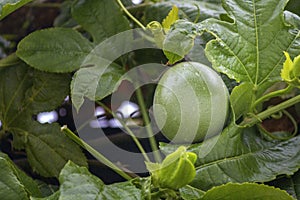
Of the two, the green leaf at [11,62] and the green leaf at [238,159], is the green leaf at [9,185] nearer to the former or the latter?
the green leaf at [238,159]

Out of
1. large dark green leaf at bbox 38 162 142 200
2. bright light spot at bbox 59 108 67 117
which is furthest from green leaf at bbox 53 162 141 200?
bright light spot at bbox 59 108 67 117

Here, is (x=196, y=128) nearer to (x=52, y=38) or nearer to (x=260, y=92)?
(x=260, y=92)

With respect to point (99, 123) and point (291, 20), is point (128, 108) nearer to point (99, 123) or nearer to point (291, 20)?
point (99, 123)

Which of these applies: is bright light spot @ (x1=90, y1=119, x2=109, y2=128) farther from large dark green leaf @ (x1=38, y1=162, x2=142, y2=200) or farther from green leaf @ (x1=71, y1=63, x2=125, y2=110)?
large dark green leaf @ (x1=38, y1=162, x2=142, y2=200)

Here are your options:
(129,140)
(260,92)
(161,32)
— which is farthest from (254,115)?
(129,140)

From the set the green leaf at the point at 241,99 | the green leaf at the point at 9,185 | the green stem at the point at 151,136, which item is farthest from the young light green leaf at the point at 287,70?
the green leaf at the point at 9,185

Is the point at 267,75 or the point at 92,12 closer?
the point at 267,75

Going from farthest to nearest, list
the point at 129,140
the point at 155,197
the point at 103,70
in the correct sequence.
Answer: the point at 129,140 → the point at 103,70 → the point at 155,197
